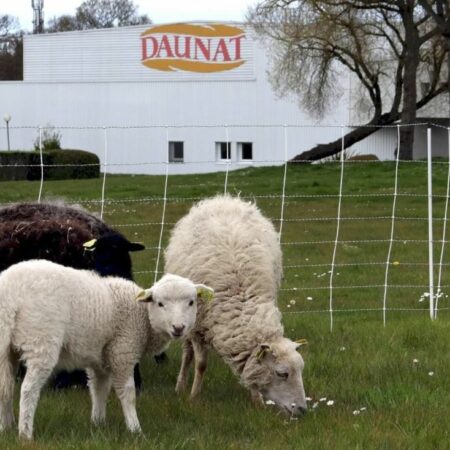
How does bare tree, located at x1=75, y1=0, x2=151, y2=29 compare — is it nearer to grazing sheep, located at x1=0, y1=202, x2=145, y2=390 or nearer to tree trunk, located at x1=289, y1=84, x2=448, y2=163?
tree trunk, located at x1=289, y1=84, x2=448, y2=163

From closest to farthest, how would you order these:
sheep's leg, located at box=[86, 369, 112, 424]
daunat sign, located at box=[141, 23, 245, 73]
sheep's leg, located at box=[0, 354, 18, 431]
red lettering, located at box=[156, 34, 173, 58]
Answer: sheep's leg, located at box=[0, 354, 18, 431], sheep's leg, located at box=[86, 369, 112, 424], daunat sign, located at box=[141, 23, 245, 73], red lettering, located at box=[156, 34, 173, 58]

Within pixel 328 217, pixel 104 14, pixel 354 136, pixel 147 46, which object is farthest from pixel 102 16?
pixel 328 217

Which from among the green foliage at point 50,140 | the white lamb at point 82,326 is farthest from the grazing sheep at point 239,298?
the green foliage at point 50,140

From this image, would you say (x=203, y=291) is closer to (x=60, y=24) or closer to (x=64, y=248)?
(x=64, y=248)

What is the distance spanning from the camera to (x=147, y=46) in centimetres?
4806

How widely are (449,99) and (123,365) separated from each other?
33.2 meters

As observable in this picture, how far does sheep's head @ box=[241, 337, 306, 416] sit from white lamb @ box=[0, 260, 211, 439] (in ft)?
2.44

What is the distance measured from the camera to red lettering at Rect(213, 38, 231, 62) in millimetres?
45875

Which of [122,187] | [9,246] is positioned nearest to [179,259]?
[9,246]

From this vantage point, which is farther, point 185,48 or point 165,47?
point 165,47

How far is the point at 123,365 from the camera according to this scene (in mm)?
6086

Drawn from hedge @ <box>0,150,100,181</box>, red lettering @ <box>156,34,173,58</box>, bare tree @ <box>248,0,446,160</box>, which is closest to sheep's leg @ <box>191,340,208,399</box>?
hedge @ <box>0,150,100,181</box>

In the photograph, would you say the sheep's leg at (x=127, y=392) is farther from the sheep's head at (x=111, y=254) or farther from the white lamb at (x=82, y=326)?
the sheep's head at (x=111, y=254)

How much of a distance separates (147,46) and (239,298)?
4202 cm
